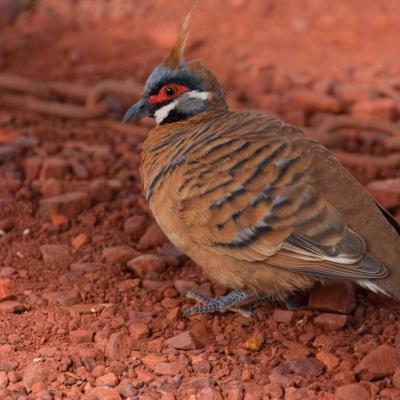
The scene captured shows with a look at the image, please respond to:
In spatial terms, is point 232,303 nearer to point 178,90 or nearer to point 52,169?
point 178,90

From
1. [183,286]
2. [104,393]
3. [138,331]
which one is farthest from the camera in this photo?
[183,286]

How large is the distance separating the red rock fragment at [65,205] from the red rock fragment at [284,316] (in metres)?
1.49

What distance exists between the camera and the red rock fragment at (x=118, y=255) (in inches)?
176

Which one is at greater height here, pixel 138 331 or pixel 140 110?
pixel 140 110

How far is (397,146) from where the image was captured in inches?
205

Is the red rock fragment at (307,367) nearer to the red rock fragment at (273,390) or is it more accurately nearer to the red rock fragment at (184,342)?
the red rock fragment at (273,390)

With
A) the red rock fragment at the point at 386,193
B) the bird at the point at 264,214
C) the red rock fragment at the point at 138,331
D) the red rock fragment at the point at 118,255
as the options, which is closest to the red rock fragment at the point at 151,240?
the red rock fragment at the point at 118,255

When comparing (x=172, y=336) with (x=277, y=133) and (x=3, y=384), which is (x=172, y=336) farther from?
(x=277, y=133)

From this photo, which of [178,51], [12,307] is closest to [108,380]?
[12,307]

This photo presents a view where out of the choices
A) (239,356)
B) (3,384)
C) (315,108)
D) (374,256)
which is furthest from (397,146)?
(3,384)

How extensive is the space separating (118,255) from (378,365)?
5.17 feet

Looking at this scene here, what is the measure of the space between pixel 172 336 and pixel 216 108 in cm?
127

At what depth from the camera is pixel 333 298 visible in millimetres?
3988

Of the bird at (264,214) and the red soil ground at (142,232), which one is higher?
the bird at (264,214)
